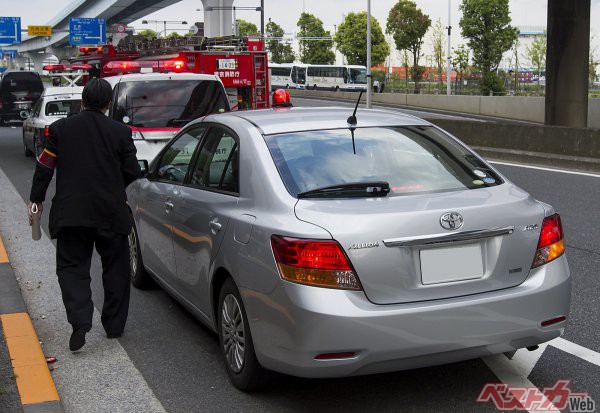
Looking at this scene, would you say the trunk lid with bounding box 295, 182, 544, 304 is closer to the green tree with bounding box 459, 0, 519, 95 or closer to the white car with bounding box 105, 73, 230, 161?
the white car with bounding box 105, 73, 230, 161

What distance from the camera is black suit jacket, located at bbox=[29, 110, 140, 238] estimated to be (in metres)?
5.05

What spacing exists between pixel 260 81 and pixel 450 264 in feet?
51.2

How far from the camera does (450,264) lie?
13.0 feet

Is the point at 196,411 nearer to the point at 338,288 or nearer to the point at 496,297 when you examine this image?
the point at 338,288

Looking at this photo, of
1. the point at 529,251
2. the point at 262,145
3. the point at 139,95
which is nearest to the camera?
the point at 529,251

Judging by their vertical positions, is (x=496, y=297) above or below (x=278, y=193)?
→ below

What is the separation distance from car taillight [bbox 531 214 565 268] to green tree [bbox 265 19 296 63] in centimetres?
9719

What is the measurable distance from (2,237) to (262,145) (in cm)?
570

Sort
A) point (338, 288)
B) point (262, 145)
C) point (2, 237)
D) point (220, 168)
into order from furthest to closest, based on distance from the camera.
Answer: point (2, 237) → point (220, 168) → point (262, 145) → point (338, 288)

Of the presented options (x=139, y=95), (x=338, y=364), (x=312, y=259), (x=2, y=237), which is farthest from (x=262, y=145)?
(x=139, y=95)

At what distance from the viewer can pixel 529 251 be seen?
418cm

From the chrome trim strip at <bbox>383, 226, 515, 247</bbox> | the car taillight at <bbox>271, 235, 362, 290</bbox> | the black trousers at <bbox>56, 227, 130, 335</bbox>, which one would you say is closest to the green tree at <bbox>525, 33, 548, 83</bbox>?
the black trousers at <bbox>56, 227, 130, 335</bbox>

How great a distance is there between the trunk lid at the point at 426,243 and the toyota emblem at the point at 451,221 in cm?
2

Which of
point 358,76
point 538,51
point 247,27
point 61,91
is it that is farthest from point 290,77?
point 61,91
